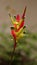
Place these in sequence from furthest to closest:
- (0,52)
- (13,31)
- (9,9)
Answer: (9,9), (0,52), (13,31)

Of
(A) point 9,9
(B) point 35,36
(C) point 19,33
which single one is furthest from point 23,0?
(C) point 19,33

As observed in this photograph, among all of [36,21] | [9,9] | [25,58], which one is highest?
[9,9]

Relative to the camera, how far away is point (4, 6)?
4.86 ft

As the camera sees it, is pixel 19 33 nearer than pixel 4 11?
Yes

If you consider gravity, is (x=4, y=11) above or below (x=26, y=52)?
above

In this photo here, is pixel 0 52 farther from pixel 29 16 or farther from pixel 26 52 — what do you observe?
pixel 29 16

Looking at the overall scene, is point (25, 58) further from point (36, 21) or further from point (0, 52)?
point (36, 21)

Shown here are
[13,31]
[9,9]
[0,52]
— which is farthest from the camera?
[9,9]

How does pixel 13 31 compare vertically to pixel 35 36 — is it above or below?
above

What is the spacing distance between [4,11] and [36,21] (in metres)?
0.30

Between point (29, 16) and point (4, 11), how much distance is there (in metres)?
0.23

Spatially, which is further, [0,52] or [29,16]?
[29,16]

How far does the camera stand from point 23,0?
4.88ft

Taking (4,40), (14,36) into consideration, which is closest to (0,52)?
(4,40)
